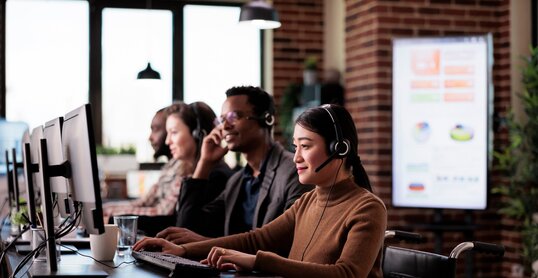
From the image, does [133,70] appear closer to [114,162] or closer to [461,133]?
[114,162]

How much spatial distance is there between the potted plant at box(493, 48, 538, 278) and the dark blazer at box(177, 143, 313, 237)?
241 cm

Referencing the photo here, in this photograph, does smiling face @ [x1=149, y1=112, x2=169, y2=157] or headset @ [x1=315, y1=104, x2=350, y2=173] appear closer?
headset @ [x1=315, y1=104, x2=350, y2=173]

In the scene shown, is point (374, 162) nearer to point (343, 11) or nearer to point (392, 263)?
point (343, 11)

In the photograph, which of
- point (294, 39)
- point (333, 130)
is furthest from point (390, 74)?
point (333, 130)

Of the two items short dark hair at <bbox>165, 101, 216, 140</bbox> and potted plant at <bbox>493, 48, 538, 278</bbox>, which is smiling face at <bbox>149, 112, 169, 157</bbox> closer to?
short dark hair at <bbox>165, 101, 216, 140</bbox>

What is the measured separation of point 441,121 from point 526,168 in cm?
63

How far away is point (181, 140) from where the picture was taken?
4.34m

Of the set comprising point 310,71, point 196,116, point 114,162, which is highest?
point 310,71

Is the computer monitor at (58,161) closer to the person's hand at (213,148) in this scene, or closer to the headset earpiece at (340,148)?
the headset earpiece at (340,148)

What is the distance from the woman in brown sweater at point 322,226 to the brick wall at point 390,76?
316 centimetres

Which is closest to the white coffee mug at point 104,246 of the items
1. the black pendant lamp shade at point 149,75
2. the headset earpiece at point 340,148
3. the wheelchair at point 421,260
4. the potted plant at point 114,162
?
the headset earpiece at point 340,148

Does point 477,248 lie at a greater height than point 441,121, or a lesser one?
lesser

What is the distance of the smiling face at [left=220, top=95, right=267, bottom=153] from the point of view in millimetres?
3430

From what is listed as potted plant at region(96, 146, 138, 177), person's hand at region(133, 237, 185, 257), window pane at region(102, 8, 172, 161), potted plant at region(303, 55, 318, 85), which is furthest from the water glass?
window pane at region(102, 8, 172, 161)
